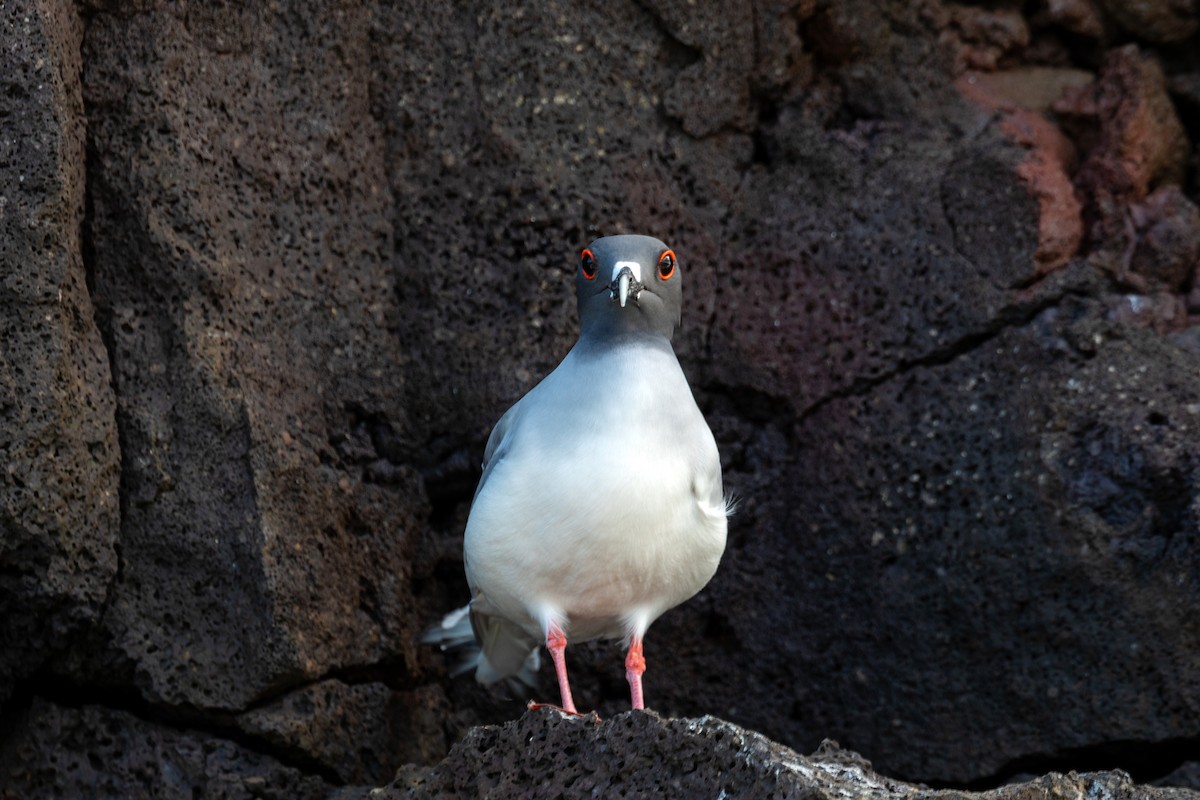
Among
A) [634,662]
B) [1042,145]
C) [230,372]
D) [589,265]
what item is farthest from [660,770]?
[1042,145]

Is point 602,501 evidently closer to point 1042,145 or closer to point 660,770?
point 660,770

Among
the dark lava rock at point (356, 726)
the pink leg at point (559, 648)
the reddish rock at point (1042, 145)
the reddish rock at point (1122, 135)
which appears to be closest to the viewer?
the pink leg at point (559, 648)

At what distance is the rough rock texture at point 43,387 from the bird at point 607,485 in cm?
133

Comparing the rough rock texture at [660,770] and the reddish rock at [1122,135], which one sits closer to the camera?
the rough rock texture at [660,770]

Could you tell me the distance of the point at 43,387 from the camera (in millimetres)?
4863

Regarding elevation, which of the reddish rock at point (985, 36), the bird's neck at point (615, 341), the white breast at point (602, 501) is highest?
the reddish rock at point (985, 36)

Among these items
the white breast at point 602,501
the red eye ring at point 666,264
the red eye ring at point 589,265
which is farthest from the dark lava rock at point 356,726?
the red eye ring at point 666,264

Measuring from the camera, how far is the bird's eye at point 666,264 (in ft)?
17.3

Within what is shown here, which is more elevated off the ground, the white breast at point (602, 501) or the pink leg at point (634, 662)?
the white breast at point (602, 501)

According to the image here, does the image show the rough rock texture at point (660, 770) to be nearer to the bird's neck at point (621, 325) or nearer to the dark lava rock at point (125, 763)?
the dark lava rock at point (125, 763)

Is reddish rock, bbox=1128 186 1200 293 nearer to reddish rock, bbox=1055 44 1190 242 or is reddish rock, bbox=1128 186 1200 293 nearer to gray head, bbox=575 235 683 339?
reddish rock, bbox=1055 44 1190 242

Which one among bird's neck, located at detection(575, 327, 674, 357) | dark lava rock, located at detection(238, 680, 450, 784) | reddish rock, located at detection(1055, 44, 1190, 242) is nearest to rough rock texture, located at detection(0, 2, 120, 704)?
dark lava rock, located at detection(238, 680, 450, 784)

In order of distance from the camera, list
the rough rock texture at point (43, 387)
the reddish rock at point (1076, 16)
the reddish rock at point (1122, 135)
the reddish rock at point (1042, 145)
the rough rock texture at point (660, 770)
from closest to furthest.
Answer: the rough rock texture at point (660, 770) → the rough rock texture at point (43, 387) → the reddish rock at point (1042, 145) → the reddish rock at point (1122, 135) → the reddish rock at point (1076, 16)

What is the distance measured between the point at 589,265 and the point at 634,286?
0.27m
